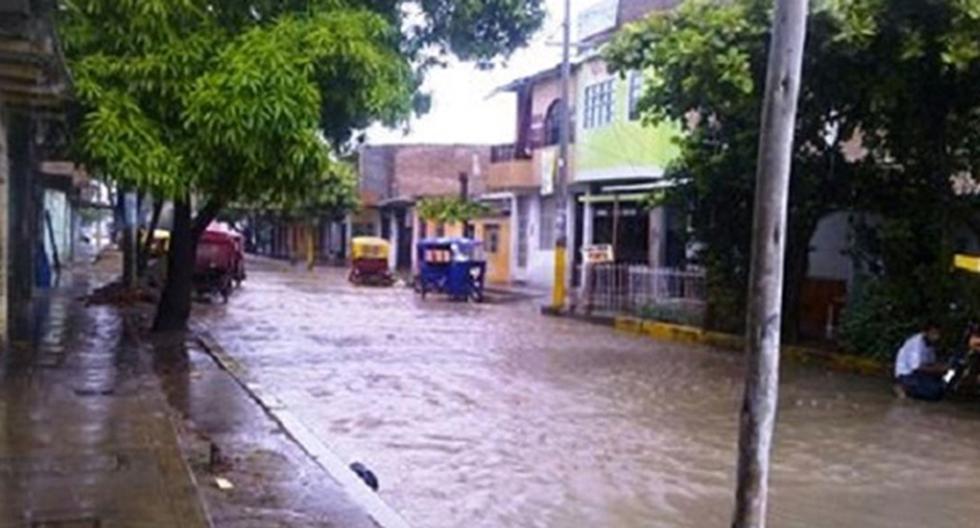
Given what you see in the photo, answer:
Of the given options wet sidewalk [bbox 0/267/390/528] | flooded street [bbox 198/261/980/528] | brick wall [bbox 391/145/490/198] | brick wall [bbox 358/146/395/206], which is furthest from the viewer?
brick wall [bbox 358/146/395/206]

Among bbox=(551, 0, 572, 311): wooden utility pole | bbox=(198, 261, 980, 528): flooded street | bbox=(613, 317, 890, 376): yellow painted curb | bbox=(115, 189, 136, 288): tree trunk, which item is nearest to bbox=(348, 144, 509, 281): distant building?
bbox=(551, 0, 572, 311): wooden utility pole

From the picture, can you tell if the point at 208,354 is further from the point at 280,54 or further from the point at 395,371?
the point at 280,54

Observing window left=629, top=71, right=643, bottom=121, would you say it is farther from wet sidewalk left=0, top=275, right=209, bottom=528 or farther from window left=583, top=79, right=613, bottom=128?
wet sidewalk left=0, top=275, right=209, bottom=528

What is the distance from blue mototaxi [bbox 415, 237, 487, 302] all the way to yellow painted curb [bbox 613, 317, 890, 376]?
328 inches

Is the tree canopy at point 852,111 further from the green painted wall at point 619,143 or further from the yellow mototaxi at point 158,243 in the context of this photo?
the yellow mototaxi at point 158,243

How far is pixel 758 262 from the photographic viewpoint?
4605 mm

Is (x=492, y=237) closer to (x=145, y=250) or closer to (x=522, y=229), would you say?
(x=522, y=229)

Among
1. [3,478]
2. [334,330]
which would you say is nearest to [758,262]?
[3,478]

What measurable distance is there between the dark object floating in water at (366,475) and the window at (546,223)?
94.5 feet

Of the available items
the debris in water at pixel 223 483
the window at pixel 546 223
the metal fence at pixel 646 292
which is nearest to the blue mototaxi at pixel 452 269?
the window at pixel 546 223

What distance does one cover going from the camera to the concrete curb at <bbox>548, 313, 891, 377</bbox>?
18.2 metres

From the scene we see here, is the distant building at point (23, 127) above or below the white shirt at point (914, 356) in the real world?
above

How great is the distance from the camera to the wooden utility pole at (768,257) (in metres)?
4.53

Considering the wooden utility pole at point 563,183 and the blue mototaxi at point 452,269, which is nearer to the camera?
the wooden utility pole at point 563,183
